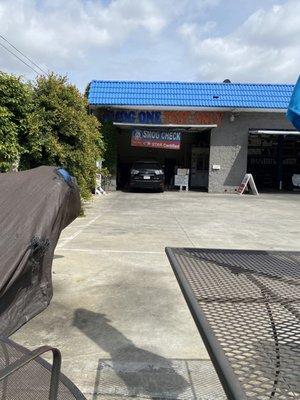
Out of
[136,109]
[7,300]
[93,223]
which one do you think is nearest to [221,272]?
[7,300]

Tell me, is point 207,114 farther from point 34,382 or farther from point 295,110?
point 34,382

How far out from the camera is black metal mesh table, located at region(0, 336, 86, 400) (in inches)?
68.6

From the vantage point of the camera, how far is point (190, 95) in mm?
20766

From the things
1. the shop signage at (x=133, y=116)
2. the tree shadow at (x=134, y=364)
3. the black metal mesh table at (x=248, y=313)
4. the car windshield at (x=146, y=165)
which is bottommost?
the tree shadow at (x=134, y=364)

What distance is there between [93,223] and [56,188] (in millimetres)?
6981

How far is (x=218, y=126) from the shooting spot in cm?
2172

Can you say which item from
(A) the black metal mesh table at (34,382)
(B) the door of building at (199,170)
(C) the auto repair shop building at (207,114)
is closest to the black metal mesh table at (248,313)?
(A) the black metal mesh table at (34,382)

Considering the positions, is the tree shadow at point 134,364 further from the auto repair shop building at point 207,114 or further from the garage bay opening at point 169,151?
the garage bay opening at point 169,151

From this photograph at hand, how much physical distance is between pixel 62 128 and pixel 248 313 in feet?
30.5

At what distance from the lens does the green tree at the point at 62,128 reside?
10.4 m

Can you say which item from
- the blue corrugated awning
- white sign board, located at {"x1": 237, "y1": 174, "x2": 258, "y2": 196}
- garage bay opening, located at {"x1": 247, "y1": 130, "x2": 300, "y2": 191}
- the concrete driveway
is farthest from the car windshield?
the concrete driveway

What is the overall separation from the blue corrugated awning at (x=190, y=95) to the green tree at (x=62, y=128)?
Answer: 909 centimetres

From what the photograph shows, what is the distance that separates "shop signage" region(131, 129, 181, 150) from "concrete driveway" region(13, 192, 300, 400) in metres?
11.7

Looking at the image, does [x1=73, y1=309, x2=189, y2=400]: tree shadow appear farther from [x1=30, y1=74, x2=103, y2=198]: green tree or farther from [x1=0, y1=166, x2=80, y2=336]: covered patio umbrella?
[x1=30, y1=74, x2=103, y2=198]: green tree
